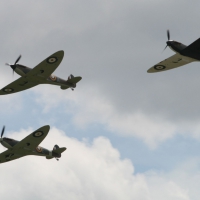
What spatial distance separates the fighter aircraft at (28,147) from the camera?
179ft

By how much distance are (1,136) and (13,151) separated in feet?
5.76

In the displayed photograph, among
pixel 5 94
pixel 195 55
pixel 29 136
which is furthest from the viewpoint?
pixel 5 94

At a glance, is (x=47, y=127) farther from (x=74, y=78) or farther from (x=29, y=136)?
(x=74, y=78)

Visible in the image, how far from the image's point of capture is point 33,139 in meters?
55.1

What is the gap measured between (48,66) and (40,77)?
1761 mm

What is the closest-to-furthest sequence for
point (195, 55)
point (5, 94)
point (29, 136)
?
point (195, 55) < point (29, 136) < point (5, 94)

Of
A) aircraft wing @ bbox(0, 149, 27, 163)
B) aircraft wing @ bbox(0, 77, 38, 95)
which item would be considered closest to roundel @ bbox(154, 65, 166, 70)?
aircraft wing @ bbox(0, 77, 38, 95)

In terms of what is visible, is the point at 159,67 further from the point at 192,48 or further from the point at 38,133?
the point at 38,133

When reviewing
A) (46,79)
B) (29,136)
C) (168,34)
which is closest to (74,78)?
(46,79)

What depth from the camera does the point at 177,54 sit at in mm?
54344

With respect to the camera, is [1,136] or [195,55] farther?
[1,136]

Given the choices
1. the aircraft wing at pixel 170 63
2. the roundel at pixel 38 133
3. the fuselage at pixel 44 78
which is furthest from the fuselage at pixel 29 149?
the aircraft wing at pixel 170 63

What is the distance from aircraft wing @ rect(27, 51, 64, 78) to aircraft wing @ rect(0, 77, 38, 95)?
1693 millimetres

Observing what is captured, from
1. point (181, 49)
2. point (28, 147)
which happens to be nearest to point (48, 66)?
point (28, 147)
